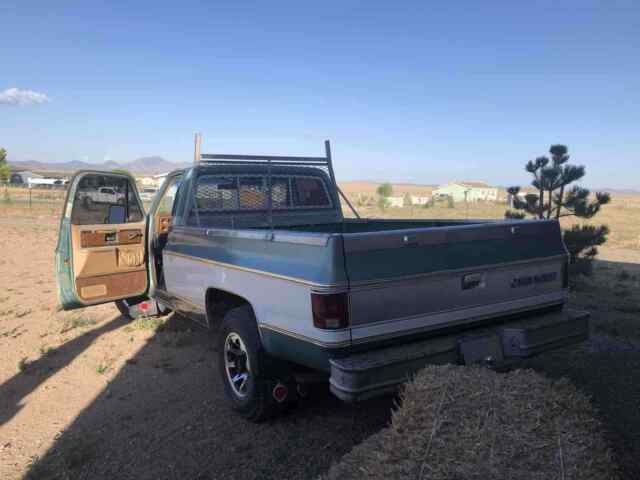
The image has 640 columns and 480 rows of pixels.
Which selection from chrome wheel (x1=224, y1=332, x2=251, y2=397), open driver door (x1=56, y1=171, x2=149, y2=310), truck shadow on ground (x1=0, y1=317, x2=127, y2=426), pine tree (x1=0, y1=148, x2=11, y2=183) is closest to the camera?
chrome wheel (x1=224, y1=332, x2=251, y2=397)

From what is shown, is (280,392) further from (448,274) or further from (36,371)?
(36,371)

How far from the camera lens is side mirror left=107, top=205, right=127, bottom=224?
5.67m

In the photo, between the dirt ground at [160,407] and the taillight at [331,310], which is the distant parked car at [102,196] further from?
the taillight at [331,310]

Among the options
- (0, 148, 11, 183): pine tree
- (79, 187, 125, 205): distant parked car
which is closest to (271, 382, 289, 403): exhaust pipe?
(79, 187, 125, 205): distant parked car

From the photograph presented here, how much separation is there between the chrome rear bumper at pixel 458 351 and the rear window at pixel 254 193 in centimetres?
269

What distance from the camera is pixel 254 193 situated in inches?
211

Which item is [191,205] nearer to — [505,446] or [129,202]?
[129,202]

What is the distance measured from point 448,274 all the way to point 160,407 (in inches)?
105

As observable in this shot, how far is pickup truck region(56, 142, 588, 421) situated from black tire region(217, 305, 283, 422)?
11 mm

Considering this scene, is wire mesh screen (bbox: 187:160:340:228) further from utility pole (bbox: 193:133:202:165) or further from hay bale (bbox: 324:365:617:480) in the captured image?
hay bale (bbox: 324:365:617:480)

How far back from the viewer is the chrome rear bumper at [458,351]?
2693 millimetres

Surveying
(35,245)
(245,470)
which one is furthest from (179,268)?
(35,245)

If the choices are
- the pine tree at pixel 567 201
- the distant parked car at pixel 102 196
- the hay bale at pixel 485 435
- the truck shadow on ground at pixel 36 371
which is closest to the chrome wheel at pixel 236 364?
the hay bale at pixel 485 435

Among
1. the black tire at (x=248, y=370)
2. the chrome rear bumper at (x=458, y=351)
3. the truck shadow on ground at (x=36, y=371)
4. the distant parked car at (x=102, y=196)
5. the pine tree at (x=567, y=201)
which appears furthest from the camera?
the pine tree at (x=567, y=201)
